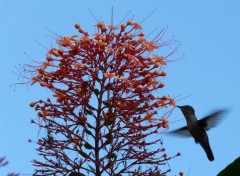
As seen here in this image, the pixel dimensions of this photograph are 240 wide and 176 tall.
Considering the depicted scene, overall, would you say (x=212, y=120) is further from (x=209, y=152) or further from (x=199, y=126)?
(x=209, y=152)

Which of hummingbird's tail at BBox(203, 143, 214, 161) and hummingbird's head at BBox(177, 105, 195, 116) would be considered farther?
hummingbird's tail at BBox(203, 143, 214, 161)

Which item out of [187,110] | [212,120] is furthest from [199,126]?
[187,110]

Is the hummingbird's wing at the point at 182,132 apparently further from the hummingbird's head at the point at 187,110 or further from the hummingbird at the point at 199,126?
the hummingbird's head at the point at 187,110

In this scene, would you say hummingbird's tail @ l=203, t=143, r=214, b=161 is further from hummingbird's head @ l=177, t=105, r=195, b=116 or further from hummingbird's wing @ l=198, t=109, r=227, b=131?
hummingbird's head @ l=177, t=105, r=195, b=116

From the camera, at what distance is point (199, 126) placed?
569 cm

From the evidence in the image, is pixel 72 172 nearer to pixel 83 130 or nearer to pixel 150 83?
pixel 83 130

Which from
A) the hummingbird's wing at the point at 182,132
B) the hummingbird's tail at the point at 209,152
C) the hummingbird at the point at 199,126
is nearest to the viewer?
the hummingbird at the point at 199,126

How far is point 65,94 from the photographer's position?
3.98 m

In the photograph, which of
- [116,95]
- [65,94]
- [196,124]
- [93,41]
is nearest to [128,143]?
[116,95]

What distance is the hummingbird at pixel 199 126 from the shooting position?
5.48 m

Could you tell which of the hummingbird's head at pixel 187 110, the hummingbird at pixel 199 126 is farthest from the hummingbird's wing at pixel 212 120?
the hummingbird's head at pixel 187 110

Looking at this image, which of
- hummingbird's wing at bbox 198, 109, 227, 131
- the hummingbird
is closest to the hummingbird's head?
the hummingbird

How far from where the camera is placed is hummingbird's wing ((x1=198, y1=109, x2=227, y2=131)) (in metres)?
5.35

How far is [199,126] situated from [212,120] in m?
0.22
